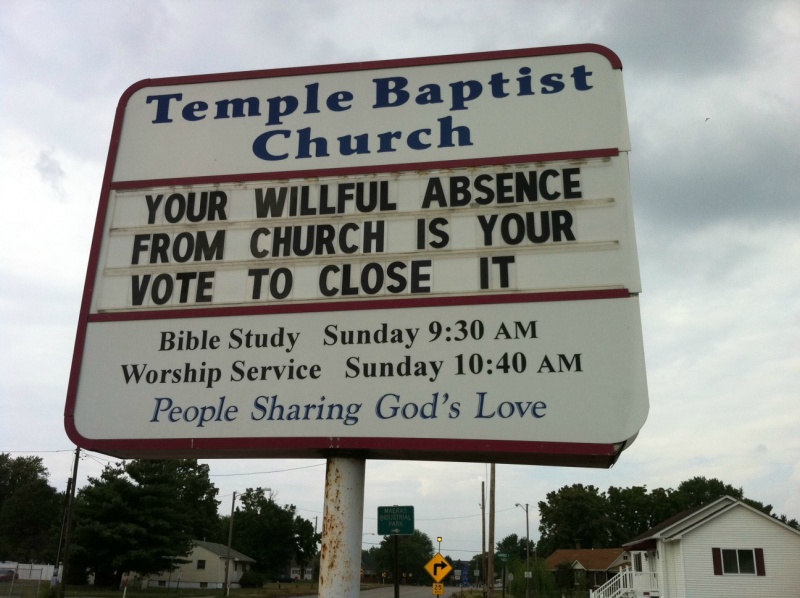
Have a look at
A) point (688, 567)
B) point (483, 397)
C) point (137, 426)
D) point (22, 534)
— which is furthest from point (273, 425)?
point (22, 534)

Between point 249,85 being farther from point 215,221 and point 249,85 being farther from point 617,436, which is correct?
point 617,436

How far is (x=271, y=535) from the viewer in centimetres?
7025

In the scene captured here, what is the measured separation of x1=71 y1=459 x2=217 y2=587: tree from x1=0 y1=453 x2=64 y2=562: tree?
4417 cm

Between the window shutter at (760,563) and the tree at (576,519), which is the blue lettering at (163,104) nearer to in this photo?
the window shutter at (760,563)

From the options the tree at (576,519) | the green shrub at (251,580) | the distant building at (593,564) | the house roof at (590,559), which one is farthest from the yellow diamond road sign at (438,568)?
the tree at (576,519)

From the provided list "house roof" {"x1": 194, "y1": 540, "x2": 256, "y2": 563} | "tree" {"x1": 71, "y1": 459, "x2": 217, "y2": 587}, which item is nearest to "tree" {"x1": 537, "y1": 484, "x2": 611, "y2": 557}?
"house roof" {"x1": 194, "y1": 540, "x2": 256, "y2": 563}

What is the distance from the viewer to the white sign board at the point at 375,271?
5.16 m

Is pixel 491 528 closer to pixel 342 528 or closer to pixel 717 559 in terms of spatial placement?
pixel 717 559

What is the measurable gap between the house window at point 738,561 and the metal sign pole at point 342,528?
28.2 metres

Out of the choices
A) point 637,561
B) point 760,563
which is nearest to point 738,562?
point 760,563

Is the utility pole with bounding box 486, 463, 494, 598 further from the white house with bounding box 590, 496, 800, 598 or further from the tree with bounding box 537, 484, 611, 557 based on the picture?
the tree with bounding box 537, 484, 611, 557

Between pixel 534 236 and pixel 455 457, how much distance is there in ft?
5.85

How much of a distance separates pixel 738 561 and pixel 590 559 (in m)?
42.6

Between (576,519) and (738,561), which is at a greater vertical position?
(576,519)
